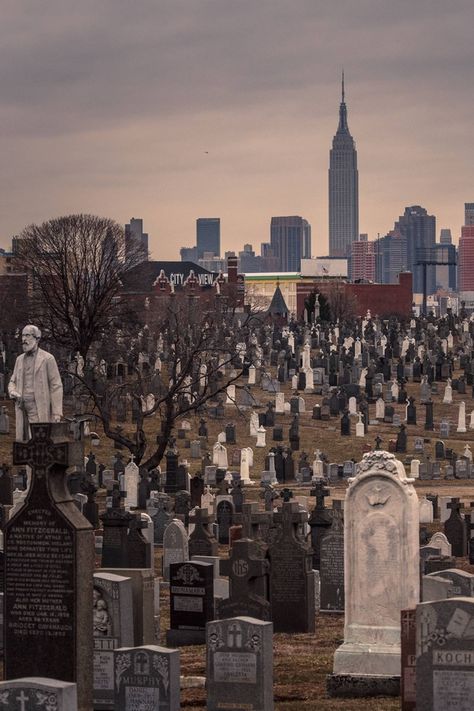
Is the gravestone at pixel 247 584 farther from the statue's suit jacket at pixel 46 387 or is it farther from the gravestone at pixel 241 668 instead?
the gravestone at pixel 241 668

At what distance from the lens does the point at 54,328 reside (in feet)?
202

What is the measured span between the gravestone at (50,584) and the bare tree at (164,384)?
22.8m

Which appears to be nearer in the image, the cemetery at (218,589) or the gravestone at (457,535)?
the cemetery at (218,589)

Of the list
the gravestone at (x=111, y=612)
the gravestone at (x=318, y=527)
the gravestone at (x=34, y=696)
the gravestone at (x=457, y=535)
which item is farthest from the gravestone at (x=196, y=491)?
the gravestone at (x=34, y=696)

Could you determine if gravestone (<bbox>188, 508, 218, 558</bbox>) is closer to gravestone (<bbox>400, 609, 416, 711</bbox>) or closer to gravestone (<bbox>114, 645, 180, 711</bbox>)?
gravestone (<bbox>400, 609, 416, 711</bbox>)

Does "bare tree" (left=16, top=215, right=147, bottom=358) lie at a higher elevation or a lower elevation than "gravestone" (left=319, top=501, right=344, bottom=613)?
higher

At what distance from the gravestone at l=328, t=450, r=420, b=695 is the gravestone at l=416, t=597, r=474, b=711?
7.81ft

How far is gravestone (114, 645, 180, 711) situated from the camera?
1511 cm

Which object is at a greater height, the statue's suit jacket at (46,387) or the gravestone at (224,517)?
the statue's suit jacket at (46,387)

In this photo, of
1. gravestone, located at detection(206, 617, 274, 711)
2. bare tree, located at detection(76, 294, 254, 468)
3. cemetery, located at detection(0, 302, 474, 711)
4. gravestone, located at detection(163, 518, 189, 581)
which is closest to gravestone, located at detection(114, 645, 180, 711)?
cemetery, located at detection(0, 302, 474, 711)

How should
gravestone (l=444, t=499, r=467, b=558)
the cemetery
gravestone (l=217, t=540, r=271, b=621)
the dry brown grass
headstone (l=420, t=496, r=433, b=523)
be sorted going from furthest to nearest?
headstone (l=420, t=496, r=433, b=523) < gravestone (l=444, t=499, r=467, b=558) < gravestone (l=217, t=540, r=271, b=621) < the dry brown grass < the cemetery

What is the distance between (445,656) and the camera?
15.0 metres

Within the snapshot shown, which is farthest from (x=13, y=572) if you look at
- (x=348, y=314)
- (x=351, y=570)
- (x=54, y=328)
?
(x=348, y=314)

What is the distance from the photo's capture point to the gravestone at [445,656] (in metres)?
14.9
